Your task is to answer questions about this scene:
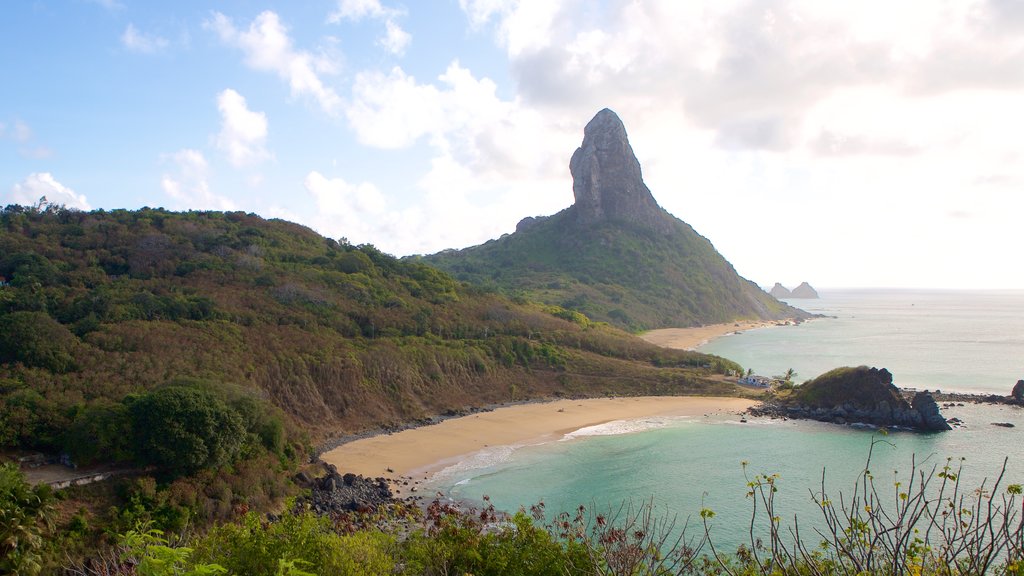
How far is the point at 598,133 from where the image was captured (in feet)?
510

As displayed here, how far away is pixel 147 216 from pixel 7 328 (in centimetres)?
4011

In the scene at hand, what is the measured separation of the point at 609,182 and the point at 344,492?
13190cm

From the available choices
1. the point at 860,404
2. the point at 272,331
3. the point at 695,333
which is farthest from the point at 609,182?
the point at 272,331

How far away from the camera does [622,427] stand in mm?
46438

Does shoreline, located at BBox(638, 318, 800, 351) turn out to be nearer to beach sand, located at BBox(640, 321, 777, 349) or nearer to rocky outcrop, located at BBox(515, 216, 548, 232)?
beach sand, located at BBox(640, 321, 777, 349)

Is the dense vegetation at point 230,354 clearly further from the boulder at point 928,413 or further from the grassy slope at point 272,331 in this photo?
the boulder at point 928,413

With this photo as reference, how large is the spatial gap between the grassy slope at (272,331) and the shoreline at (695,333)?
2175cm

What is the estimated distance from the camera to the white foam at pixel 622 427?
44.3 m

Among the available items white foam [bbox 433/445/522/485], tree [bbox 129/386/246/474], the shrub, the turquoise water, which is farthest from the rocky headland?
the shrub

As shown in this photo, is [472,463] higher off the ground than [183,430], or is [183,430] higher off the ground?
[183,430]

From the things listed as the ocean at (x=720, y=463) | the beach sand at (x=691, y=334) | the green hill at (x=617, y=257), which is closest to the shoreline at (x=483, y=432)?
the ocean at (x=720, y=463)

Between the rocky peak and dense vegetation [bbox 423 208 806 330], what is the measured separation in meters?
3.66

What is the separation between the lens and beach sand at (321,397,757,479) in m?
36.3

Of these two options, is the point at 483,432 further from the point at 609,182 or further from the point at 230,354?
the point at 609,182
